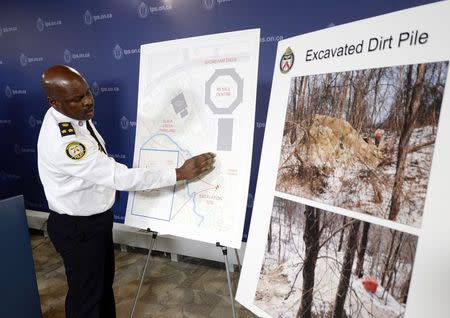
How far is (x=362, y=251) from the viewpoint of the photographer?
0.83 metres

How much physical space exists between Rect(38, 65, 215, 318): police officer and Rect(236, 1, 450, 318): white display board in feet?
1.66

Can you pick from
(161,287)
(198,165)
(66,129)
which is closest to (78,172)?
(66,129)

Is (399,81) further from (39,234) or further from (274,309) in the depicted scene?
(39,234)

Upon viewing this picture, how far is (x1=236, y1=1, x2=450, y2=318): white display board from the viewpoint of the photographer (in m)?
0.70

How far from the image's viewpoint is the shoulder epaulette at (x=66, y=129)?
4.53 ft

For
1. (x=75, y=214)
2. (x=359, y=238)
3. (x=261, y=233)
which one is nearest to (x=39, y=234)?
(x=75, y=214)

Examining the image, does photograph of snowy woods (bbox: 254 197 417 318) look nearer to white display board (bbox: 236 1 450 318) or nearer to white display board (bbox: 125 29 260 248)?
white display board (bbox: 236 1 450 318)

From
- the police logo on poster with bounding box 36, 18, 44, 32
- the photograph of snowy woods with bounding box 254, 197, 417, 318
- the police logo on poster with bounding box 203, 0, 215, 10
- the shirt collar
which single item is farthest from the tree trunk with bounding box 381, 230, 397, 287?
the police logo on poster with bounding box 36, 18, 44, 32

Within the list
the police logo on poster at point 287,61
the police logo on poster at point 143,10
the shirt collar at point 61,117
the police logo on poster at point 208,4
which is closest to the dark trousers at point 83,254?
the shirt collar at point 61,117

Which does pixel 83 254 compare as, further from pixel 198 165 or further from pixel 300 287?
pixel 300 287

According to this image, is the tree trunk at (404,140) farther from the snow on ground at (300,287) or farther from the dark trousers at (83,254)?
the dark trousers at (83,254)

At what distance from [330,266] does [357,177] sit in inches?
11.0

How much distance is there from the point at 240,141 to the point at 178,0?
1.78 metres

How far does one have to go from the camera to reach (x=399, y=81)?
78 cm
